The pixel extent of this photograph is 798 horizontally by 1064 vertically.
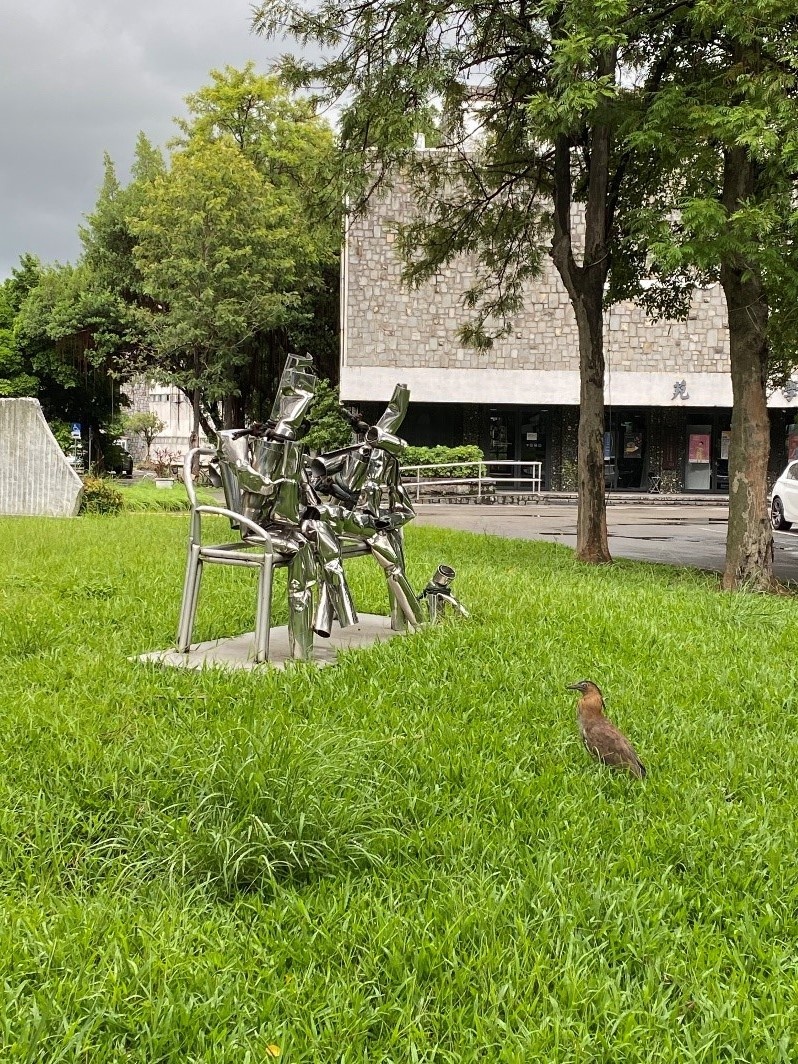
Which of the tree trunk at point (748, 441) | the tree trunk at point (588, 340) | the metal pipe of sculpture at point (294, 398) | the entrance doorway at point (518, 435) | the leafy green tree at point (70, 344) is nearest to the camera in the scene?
the metal pipe of sculpture at point (294, 398)

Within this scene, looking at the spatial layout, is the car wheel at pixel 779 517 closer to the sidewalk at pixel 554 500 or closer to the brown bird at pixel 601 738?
the sidewalk at pixel 554 500

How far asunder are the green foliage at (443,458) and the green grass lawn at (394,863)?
24227 mm

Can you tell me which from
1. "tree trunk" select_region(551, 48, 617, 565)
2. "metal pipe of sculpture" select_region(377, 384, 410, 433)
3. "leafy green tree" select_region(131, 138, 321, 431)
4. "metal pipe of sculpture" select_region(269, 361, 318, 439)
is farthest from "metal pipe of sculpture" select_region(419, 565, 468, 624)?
"leafy green tree" select_region(131, 138, 321, 431)

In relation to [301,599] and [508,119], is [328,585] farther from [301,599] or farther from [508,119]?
[508,119]

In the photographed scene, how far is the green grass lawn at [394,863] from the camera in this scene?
6.89 feet

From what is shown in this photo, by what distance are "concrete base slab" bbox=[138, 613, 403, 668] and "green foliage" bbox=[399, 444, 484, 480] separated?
23.0 metres

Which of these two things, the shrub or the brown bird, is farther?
the shrub

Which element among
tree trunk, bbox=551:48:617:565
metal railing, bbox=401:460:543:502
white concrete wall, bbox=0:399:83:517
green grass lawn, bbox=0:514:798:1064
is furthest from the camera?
metal railing, bbox=401:460:543:502

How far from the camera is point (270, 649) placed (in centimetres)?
542

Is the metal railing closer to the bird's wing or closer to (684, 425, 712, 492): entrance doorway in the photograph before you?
(684, 425, 712, 492): entrance doorway

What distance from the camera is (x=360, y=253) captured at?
28938 millimetres

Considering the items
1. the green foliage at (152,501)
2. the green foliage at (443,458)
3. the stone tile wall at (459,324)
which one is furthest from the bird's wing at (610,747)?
the stone tile wall at (459,324)

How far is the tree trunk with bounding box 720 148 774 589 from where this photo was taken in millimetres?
8977

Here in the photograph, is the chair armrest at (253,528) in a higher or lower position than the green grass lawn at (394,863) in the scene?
higher
